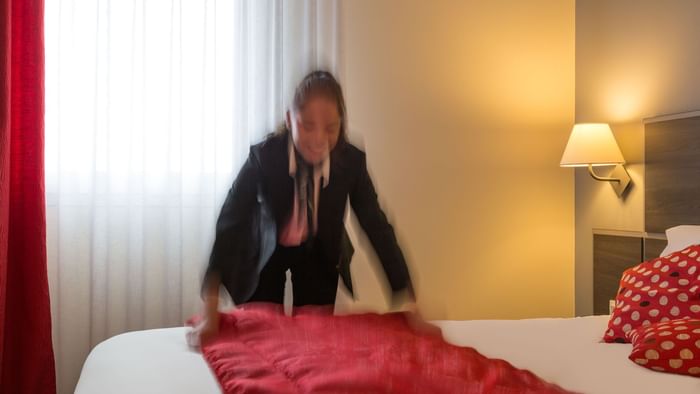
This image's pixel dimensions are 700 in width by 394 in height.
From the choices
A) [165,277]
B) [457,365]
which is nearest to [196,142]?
[165,277]

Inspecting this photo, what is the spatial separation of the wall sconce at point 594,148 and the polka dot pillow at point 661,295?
915 millimetres

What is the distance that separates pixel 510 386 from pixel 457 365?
115 millimetres

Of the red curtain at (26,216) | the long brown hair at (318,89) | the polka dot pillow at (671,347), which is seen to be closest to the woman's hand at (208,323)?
the long brown hair at (318,89)

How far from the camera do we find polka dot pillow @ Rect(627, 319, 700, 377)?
184 cm

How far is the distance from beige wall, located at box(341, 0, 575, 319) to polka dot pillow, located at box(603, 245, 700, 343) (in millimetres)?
1312

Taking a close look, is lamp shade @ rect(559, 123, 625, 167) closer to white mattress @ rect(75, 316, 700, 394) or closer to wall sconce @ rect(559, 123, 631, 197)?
wall sconce @ rect(559, 123, 631, 197)

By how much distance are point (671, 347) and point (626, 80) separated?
6.00 ft

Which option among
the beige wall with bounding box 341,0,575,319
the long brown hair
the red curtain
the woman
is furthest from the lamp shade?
the red curtain

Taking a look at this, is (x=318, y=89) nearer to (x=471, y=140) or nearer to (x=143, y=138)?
(x=143, y=138)

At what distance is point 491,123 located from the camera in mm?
3715

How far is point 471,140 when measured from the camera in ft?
12.1

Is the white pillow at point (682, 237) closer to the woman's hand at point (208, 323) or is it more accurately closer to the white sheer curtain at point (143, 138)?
the white sheer curtain at point (143, 138)

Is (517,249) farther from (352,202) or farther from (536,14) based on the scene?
(352,202)

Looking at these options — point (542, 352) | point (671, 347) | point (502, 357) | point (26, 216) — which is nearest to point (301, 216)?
point (502, 357)
